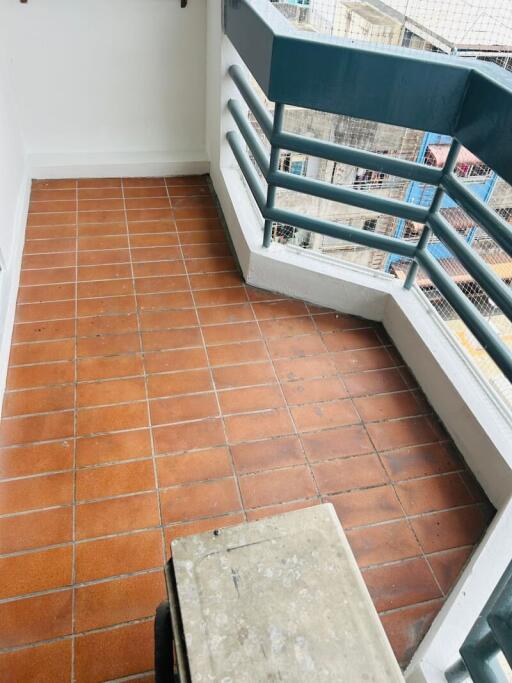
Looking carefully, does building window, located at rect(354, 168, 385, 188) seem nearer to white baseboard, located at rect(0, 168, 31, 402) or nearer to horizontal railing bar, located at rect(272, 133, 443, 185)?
horizontal railing bar, located at rect(272, 133, 443, 185)

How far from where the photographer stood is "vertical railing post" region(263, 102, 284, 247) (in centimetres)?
264

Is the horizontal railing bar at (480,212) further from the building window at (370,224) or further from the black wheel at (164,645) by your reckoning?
the black wheel at (164,645)

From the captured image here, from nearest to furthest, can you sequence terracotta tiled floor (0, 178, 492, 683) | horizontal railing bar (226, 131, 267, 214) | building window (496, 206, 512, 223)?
1. terracotta tiled floor (0, 178, 492, 683)
2. building window (496, 206, 512, 223)
3. horizontal railing bar (226, 131, 267, 214)

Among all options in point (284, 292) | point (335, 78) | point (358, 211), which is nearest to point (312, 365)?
point (284, 292)

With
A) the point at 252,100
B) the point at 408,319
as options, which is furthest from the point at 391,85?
the point at 408,319

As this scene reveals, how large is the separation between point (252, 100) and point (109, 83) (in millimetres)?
1405

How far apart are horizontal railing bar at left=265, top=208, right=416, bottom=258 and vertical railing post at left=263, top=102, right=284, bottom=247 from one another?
7cm

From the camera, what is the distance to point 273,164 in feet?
9.20

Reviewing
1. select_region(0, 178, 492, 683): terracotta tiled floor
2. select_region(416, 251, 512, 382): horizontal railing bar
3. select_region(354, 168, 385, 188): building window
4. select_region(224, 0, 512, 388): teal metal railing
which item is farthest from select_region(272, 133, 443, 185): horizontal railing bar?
select_region(0, 178, 492, 683): terracotta tiled floor

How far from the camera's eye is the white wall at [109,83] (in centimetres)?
354

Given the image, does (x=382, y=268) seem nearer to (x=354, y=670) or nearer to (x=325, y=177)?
(x=325, y=177)

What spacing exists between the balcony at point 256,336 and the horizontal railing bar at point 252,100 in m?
0.02

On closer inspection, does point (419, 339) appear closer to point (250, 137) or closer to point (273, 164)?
point (273, 164)

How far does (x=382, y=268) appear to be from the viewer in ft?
10.3
